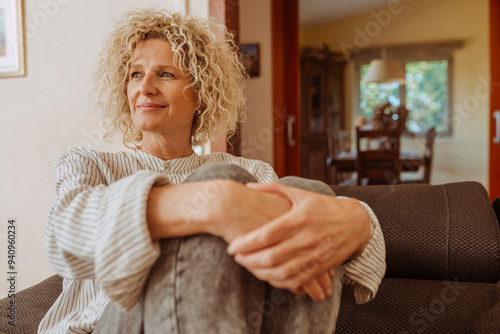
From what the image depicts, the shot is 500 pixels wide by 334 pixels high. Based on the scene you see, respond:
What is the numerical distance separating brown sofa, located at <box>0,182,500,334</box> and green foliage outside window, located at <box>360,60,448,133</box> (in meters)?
5.50

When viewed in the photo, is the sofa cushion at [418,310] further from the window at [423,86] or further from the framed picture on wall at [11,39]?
the window at [423,86]

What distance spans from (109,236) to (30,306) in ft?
2.23

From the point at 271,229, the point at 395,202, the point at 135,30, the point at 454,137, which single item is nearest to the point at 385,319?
the point at 395,202

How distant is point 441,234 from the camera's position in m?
1.23

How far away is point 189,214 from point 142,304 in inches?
6.5

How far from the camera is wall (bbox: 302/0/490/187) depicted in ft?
20.1

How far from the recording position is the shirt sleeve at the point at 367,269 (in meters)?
0.90

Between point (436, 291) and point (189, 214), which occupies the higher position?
point (189, 214)

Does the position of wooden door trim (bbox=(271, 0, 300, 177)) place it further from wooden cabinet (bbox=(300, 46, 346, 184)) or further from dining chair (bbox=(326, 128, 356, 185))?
wooden cabinet (bbox=(300, 46, 346, 184))

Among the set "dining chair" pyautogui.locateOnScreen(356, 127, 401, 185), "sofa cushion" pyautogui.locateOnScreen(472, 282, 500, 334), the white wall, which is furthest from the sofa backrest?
"dining chair" pyautogui.locateOnScreen(356, 127, 401, 185)

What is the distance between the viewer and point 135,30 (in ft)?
3.95

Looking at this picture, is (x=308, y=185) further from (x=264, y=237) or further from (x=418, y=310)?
(x=418, y=310)

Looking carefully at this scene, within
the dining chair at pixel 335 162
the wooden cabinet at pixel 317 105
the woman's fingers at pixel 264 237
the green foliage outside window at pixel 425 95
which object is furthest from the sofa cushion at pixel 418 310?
the green foliage outside window at pixel 425 95

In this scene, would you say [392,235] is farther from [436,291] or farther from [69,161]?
[69,161]
